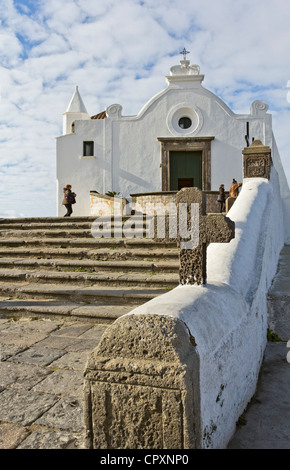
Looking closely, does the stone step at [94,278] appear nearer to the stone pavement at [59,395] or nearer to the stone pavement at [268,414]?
the stone pavement at [59,395]

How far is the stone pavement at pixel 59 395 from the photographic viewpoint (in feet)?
7.29

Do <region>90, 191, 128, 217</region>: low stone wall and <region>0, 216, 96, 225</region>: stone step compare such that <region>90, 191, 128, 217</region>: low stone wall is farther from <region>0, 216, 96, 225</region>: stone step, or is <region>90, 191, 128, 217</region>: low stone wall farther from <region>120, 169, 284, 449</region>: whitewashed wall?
<region>120, 169, 284, 449</region>: whitewashed wall

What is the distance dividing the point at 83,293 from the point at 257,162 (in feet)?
12.1

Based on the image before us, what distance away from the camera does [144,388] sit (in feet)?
5.57

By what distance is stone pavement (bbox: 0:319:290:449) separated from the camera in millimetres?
2221

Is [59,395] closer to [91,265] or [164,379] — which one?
[164,379]

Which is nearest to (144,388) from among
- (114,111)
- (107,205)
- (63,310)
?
(63,310)

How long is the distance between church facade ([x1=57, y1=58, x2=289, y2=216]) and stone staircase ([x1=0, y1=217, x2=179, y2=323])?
30.4 feet

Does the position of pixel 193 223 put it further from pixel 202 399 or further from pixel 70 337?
pixel 70 337

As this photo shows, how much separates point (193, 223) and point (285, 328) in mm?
2153

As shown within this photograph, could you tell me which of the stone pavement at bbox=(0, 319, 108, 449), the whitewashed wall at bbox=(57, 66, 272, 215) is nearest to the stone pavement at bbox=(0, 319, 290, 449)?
the stone pavement at bbox=(0, 319, 108, 449)

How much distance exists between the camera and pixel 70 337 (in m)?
3.88

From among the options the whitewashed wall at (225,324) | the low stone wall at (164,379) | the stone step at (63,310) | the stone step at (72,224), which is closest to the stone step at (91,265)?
the stone step at (63,310)
